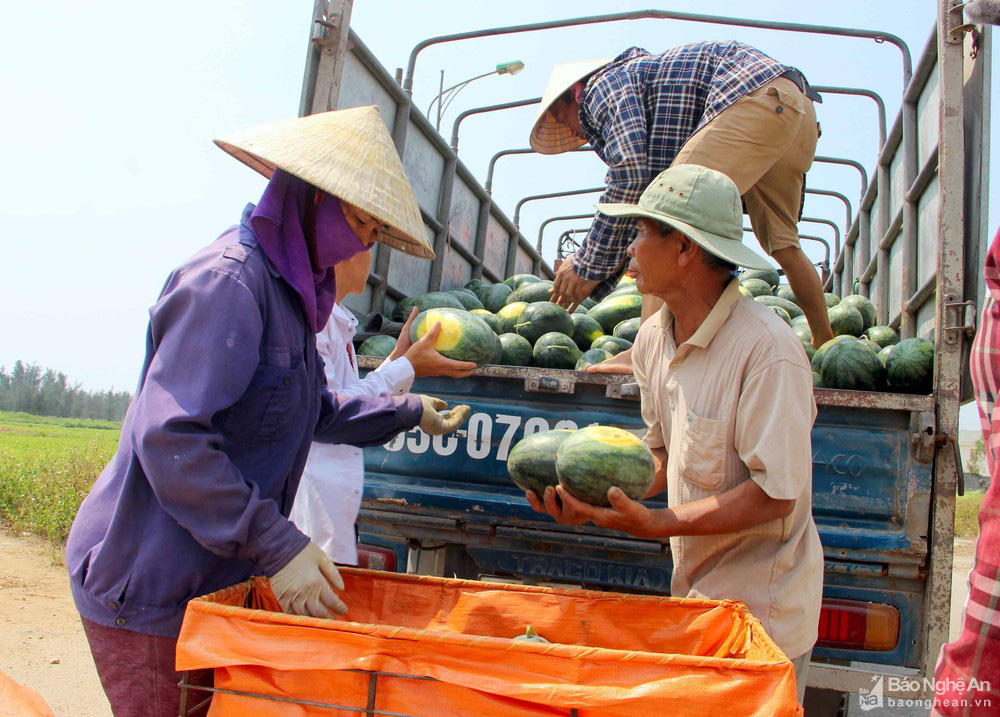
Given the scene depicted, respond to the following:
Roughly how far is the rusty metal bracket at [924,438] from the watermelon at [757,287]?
10.4ft

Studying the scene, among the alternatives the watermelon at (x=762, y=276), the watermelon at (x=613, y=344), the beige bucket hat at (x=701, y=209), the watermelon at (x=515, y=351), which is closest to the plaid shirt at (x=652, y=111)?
the watermelon at (x=613, y=344)

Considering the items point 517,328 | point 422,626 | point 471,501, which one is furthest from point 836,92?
point 422,626

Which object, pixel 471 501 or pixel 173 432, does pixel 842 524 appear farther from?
pixel 173 432

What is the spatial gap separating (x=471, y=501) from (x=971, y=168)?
2563 millimetres

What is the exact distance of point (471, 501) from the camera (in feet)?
10.6

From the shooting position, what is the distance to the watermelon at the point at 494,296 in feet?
20.0

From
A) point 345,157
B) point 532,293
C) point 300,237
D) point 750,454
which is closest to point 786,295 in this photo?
point 532,293

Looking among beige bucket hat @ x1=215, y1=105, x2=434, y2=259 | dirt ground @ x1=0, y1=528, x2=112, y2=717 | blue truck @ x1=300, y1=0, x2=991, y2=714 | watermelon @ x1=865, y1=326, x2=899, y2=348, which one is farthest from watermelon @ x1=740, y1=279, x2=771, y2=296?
dirt ground @ x1=0, y1=528, x2=112, y2=717

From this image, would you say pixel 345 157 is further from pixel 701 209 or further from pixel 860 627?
Result: pixel 860 627

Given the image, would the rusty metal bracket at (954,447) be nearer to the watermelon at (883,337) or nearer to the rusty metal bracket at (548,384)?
the rusty metal bracket at (548,384)

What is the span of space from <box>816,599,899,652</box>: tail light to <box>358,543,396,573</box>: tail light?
1645 millimetres

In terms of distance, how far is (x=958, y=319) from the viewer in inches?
120

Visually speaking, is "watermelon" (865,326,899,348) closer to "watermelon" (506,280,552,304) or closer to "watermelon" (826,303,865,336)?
"watermelon" (826,303,865,336)

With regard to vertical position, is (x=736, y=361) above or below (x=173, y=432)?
above
